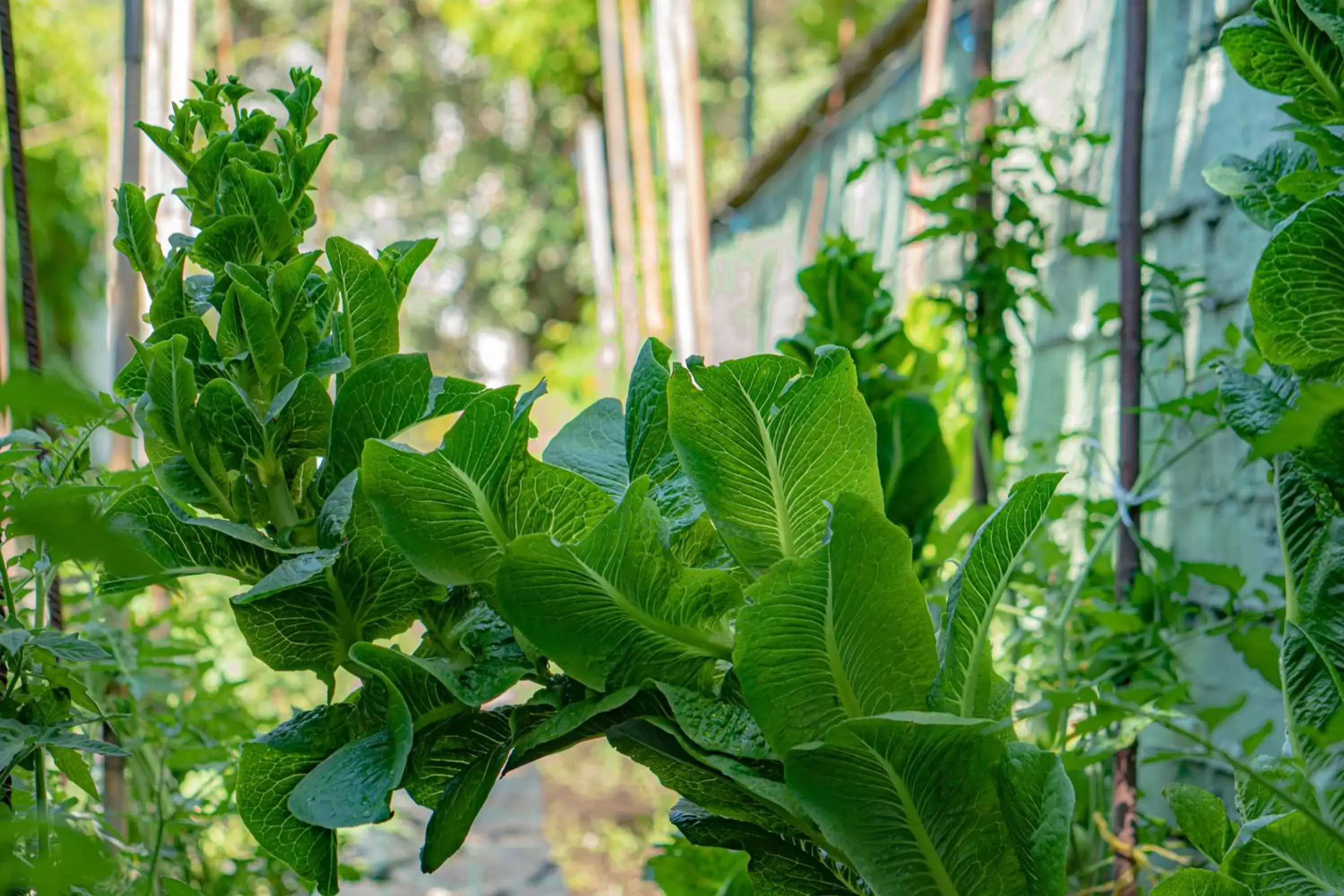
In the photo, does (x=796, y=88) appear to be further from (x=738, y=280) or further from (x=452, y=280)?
(x=452, y=280)

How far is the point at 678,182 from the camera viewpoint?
13.3 ft

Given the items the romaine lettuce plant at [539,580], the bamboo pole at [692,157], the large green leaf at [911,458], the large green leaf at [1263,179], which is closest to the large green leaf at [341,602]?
the romaine lettuce plant at [539,580]

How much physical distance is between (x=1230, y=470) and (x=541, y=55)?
8.42m

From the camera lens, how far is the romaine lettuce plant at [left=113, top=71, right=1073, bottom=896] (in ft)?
1.62

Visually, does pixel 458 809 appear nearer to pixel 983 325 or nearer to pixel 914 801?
pixel 914 801

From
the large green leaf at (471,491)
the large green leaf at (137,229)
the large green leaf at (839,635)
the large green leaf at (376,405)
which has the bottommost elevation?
the large green leaf at (839,635)

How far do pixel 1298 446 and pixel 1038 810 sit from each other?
21 centimetres

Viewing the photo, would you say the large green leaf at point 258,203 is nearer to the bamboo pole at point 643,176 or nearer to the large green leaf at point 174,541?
the large green leaf at point 174,541

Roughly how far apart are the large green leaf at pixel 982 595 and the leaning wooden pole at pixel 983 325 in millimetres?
1035

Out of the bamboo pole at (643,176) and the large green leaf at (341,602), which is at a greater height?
the bamboo pole at (643,176)

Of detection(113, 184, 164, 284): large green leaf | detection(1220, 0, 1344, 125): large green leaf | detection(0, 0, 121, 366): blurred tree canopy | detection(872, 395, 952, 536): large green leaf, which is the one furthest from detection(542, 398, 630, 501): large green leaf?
detection(0, 0, 121, 366): blurred tree canopy

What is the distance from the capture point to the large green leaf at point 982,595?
0.52 metres

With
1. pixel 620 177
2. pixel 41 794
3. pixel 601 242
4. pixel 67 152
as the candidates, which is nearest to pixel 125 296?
pixel 41 794

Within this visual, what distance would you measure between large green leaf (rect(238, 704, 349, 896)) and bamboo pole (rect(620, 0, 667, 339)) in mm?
4022
